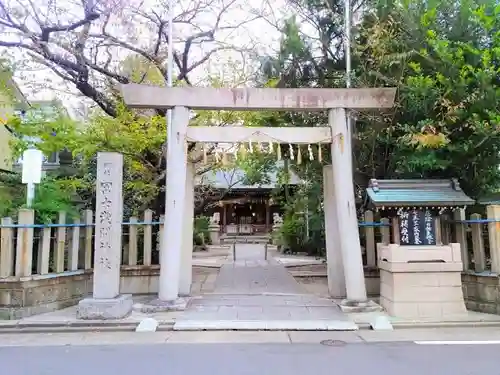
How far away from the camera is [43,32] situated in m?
11.3

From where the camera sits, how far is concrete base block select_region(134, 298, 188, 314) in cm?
883

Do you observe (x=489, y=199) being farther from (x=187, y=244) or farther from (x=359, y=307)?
(x=187, y=244)

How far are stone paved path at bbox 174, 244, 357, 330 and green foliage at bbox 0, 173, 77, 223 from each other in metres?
3.81

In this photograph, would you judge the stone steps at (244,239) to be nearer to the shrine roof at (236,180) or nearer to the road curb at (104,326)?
the shrine roof at (236,180)

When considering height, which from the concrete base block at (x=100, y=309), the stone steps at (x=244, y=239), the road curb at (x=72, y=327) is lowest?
the road curb at (x=72, y=327)

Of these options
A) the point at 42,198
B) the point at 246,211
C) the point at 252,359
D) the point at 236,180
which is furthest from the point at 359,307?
the point at 246,211

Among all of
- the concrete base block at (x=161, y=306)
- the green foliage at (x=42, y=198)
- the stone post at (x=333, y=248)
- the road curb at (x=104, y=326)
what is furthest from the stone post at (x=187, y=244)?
the stone post at (x=333, y=248)

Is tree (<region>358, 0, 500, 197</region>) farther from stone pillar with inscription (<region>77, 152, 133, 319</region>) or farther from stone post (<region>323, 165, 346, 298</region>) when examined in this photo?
stone pillar with inscription (<region>77, 152, 133, 319</region>)

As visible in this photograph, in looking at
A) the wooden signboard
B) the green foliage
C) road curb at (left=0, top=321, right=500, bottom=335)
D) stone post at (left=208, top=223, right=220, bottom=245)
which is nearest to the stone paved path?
road curb at (left=0, top=321, right=500, bottom=335)

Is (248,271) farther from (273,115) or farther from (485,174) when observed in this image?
(485,174)

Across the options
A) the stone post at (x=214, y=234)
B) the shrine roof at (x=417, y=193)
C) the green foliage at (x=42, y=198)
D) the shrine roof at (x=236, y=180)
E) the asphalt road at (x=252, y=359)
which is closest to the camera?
the asphalt road at (x=252, y=359)

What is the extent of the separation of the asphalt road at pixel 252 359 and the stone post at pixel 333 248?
12.0 ft

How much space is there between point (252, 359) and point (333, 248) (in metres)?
5.05

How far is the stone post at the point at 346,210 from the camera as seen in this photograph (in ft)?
29.6
